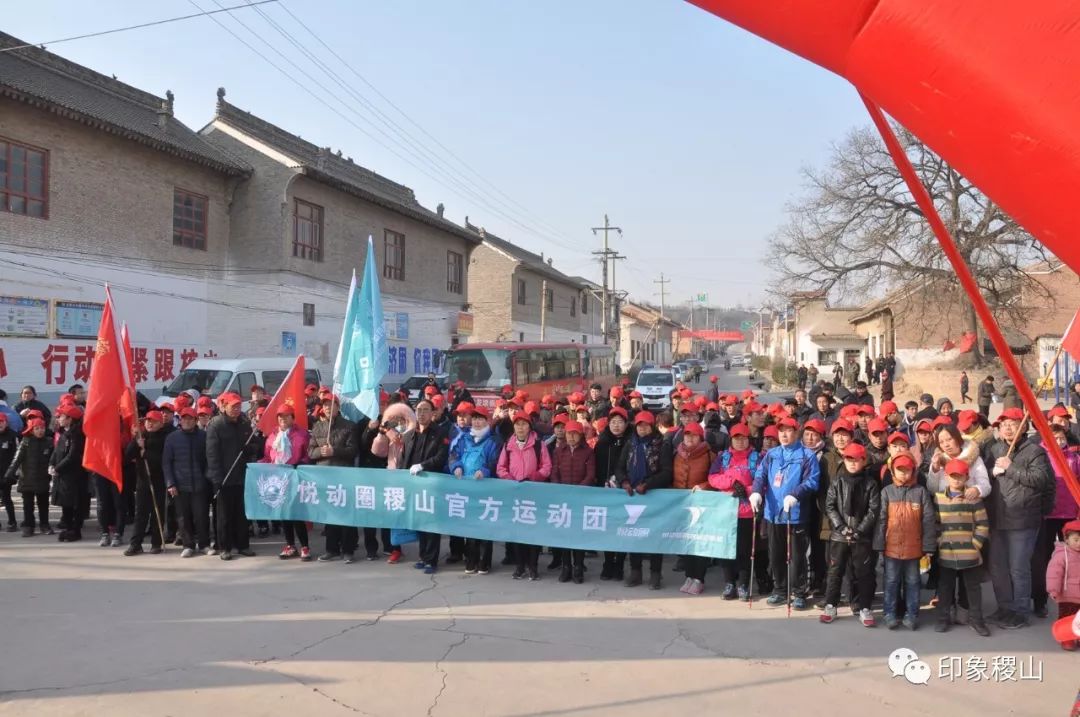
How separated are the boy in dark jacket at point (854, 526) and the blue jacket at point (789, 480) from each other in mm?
229

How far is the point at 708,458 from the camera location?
7188 millimetres

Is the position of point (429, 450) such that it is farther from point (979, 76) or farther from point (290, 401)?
point (979, 76)

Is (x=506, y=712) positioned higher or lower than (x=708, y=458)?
lower

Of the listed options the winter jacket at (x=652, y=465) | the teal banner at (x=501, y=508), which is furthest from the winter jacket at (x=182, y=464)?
the winter jacket at (x=652, y=465)

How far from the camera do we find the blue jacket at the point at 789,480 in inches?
250

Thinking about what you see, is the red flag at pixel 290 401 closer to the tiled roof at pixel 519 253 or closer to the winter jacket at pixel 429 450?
the winter jacket at pixel 429 450

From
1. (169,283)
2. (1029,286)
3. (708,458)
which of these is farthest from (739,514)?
(1029,286)

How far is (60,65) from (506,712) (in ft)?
75.9

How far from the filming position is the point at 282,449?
27.5ft

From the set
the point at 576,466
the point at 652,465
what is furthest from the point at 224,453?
the point at 652,465

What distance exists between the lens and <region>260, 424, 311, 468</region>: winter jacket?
8.40 metres

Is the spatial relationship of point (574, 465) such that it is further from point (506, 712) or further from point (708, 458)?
point (506, 712)

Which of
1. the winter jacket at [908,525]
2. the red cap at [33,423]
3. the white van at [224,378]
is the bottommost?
the winter jacket at [908,525]

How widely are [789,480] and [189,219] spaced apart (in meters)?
21.4
